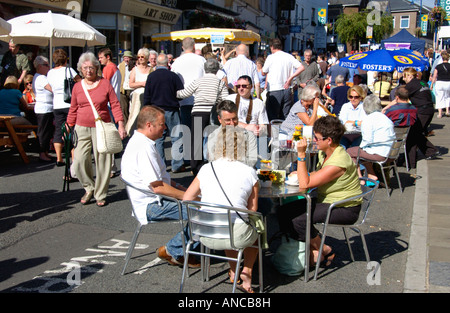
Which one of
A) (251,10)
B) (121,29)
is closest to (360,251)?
(121,29)

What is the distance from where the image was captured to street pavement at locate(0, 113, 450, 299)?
13.7 feet

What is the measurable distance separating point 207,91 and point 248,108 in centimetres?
78

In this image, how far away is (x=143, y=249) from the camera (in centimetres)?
501

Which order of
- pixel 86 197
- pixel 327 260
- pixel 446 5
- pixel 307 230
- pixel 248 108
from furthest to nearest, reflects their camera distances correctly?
pixel 446 5, pixel 248 108, pixel 86 197, pixel 327 260, pixel 307 230

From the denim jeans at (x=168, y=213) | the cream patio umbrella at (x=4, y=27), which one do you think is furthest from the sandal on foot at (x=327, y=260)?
the cream patio umbrella at (x=4, y=27)

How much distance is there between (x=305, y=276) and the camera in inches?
168

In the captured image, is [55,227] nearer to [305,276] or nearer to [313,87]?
[305,276]

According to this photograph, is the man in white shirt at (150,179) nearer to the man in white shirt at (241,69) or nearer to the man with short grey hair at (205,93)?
the man with short grey hair at (205,93)

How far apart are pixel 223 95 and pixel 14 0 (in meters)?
8.17

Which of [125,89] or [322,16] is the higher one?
[322,16]

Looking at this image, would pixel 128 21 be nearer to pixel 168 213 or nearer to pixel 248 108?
pixel 248 108

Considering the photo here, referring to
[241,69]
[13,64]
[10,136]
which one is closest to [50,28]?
[10,136]

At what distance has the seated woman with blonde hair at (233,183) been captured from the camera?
3740 mm

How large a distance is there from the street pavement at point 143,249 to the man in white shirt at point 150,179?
262mm
